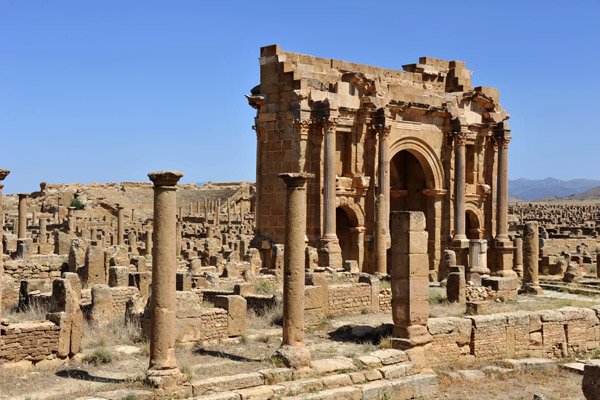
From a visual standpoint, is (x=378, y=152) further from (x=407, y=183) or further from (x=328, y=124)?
(x=407, y=183)

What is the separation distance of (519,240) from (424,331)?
15007 mm

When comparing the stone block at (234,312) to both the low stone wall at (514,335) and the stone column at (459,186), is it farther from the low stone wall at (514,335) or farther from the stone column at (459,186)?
the stone column at (459,186)

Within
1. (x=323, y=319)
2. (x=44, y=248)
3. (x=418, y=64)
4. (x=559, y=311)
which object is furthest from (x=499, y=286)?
(x=44, y=248)

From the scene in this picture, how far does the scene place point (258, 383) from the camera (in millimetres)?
9516

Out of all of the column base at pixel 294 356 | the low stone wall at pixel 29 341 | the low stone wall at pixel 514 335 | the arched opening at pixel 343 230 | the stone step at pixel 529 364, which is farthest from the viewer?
the arched opening at pixel 343 230

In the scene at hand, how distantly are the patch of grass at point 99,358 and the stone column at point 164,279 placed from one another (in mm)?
1483

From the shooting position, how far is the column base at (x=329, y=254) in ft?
68.6

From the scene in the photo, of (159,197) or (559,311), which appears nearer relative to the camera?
(159,197)

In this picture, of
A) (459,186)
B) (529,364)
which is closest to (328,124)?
(459,186)

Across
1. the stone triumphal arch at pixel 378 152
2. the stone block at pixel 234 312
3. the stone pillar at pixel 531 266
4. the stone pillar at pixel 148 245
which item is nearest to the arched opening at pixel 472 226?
the stone triumphal arch at pixel 378 152

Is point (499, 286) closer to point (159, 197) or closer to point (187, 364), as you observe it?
point (187, 364)

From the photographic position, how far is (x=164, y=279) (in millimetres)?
9133

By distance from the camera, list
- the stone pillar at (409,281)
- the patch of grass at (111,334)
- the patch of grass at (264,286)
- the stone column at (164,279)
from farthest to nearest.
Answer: the patch of grass at (264,286), the stone pillar at (409,281), the patch of grass at (111,334), the stone column at (164,279)

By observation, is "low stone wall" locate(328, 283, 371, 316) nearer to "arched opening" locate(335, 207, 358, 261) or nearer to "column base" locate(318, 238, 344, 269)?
"column base" locate(318, 238, 344, 269)
